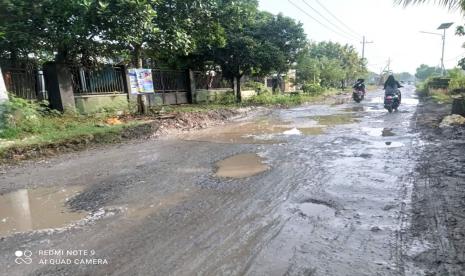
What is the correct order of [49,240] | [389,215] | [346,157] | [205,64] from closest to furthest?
[49,240]
[389,215]
[346,157]
[205,64]

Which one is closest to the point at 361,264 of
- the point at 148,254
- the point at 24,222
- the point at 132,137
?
the point at 148,254

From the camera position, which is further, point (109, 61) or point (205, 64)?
point (205, 64)

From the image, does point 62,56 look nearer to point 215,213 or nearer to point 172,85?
point 172,85

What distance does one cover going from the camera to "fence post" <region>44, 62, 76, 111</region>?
12.5 meters

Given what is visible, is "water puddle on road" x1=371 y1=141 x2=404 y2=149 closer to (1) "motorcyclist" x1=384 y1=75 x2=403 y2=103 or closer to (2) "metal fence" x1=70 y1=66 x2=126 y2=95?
(1) "motorcyclist" x1=384 y1=75 x2=403 y2=103

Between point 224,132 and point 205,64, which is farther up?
point 205,64

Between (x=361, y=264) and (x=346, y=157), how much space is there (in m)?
4.19

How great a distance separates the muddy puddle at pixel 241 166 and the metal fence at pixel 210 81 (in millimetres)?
15308

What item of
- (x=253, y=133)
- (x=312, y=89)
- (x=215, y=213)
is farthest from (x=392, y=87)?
(x=312, y=89)

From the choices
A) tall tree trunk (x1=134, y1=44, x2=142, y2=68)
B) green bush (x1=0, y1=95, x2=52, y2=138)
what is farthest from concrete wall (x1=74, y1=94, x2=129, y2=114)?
green bush (x1=0, y1=95, x2=52, y2=138)

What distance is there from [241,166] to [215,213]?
2358 millimetres

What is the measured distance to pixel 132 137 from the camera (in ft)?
33.4

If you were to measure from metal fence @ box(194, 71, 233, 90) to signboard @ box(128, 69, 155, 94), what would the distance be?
A: 813 cm

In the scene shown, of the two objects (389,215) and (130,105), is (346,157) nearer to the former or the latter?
(389,215)
